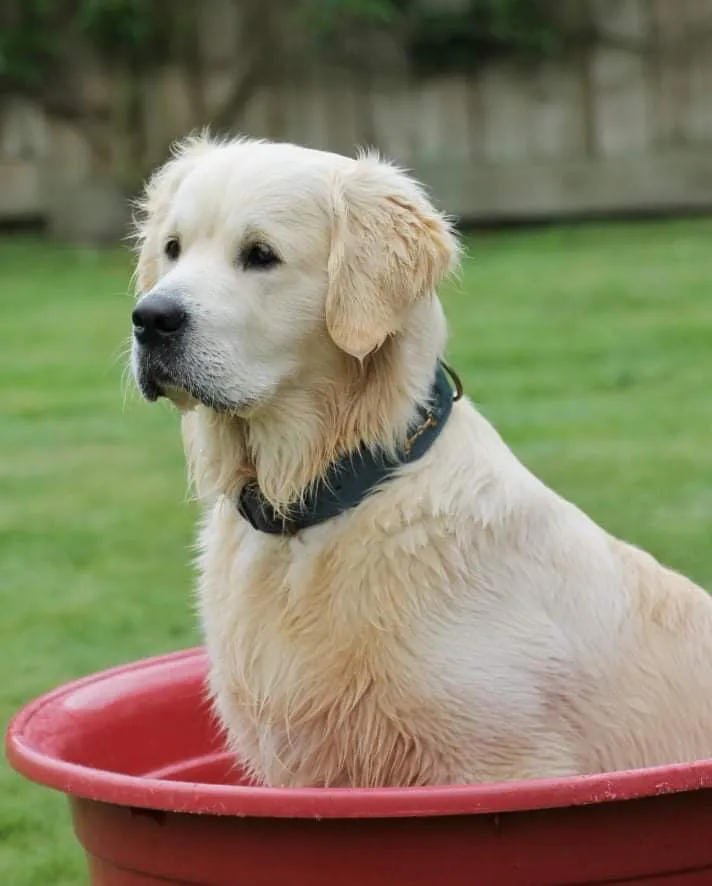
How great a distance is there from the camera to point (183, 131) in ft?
39.8

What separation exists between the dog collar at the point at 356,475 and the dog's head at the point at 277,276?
0.15 meters

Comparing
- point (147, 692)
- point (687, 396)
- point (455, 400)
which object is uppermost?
point (455, 400)

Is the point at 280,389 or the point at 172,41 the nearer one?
the point at 280,389

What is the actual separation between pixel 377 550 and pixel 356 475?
15 cm

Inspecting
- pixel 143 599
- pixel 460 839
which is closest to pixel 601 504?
pixel 143 599

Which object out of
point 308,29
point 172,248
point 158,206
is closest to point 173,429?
point 158,206

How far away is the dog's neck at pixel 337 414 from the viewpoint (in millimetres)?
2635

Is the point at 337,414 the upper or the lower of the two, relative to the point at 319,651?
upper

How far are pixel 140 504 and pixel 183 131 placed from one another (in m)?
6.56

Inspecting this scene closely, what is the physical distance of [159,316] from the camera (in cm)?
253

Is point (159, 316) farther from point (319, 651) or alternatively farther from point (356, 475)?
point (319, 651)

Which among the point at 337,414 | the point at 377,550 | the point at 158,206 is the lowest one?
the point at 377,550

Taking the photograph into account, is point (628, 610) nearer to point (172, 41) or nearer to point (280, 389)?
point (280, 389)

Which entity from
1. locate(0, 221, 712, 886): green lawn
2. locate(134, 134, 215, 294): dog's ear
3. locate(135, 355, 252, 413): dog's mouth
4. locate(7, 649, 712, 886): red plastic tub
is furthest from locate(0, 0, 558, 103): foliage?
locate(7, 649, 712, 886): red plastic tub
